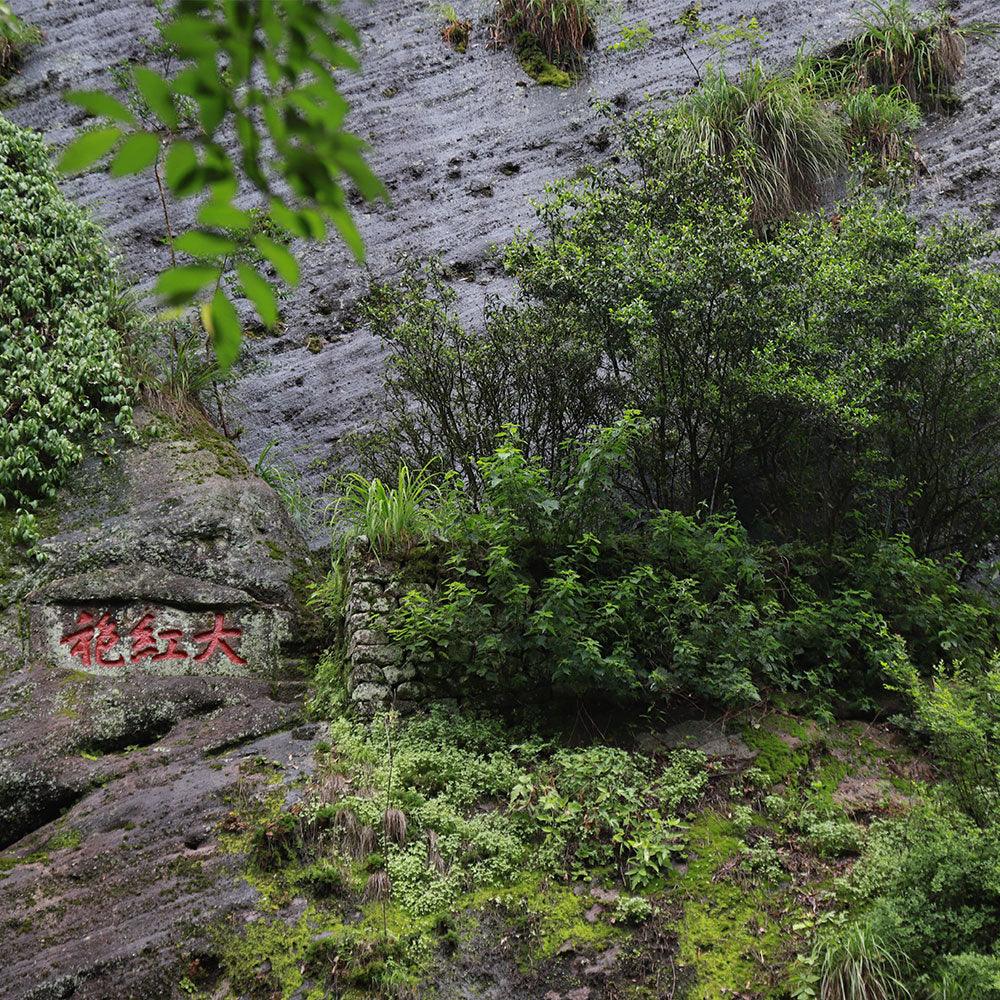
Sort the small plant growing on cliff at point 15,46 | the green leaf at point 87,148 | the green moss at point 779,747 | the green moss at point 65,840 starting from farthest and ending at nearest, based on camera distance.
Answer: the small plant growing on cliff at point 15,46
the green moss at point 779,747
the green moss at point 65,840
the green leaf at point 87,148

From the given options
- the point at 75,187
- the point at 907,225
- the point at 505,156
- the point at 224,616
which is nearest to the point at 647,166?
the point at 907,225

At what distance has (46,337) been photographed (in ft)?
21.4

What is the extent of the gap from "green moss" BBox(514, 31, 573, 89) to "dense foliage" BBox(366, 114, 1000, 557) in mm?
3431

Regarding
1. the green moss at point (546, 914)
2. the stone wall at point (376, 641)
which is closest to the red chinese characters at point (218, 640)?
the stone wall at point (376, 641)

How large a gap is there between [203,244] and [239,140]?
201mm

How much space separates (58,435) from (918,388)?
6164mm

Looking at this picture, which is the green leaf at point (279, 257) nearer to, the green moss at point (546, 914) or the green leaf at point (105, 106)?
the green leaf at point (105, 106)

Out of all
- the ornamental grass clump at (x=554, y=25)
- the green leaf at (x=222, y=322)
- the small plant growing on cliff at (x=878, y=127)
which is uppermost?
the ornamental grass clump at (x=554, y=25)

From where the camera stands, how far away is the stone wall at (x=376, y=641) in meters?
4.99

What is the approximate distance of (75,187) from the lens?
931 centimetres

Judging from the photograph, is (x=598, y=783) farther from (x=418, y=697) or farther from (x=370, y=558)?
(x=370, y=558)

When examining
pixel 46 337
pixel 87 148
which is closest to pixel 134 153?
pixel 87 148

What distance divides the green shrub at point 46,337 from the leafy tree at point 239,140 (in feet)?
17.1

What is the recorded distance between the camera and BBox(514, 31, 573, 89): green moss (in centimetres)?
985
